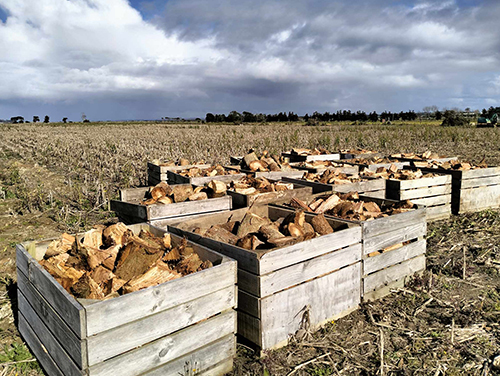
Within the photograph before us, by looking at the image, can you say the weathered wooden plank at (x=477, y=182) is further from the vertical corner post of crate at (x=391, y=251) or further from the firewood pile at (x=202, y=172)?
the firewood pile at (x=202, y=172)

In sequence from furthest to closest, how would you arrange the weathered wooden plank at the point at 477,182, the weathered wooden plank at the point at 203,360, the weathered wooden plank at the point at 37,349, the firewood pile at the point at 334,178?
the weathered wooden plank at the point at 477,182, the firewood pile at the point at 334,178, the weathered wooden plank at the point at 37,349, the weathered wooden plank at the point at 203,360

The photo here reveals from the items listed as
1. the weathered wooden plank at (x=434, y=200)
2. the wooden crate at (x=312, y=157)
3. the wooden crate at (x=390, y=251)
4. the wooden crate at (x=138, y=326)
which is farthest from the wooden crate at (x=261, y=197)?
the wooden crate at (x=312, y=157)

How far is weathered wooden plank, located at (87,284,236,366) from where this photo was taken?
2.52 metres

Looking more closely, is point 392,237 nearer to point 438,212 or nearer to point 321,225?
point 321,225

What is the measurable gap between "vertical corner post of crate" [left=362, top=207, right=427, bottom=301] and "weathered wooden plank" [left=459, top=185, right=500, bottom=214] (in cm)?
359

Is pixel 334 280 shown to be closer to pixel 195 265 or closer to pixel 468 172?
pixel 195 265

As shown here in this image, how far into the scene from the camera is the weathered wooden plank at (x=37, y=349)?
A: 298 cm

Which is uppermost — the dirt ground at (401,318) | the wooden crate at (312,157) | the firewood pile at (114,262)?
the wooden crate at (312,157)

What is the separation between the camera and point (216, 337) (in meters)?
3.12

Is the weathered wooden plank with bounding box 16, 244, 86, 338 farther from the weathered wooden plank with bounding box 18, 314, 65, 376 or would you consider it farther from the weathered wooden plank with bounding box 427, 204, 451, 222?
the weathered wooden plank with bounding box 427, 204, 451, 222

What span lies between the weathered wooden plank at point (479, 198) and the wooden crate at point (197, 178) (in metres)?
4.41

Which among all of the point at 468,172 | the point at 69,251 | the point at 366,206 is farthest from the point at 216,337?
the point at 468,172

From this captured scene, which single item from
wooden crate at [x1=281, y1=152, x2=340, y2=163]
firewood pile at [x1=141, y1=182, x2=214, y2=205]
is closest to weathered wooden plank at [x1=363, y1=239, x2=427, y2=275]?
firewood pile at [x1=141, y1=182, x2=214, y2=205]

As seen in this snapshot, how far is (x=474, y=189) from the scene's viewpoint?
799cm
